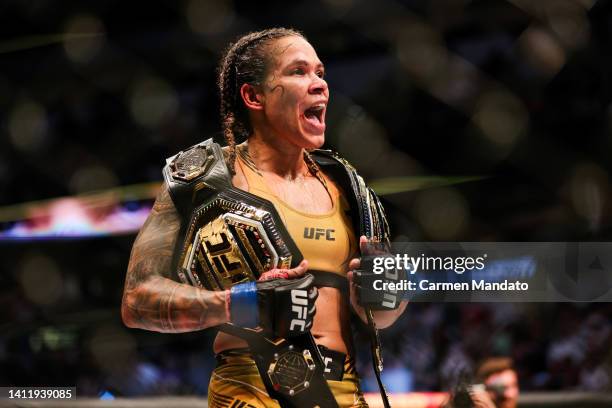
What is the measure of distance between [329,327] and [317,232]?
15cm

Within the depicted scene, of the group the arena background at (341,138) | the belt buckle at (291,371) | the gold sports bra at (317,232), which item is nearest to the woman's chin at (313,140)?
the gold sports bra at (317,232)

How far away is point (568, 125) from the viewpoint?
7.83 feet

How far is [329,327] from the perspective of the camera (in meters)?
1.39

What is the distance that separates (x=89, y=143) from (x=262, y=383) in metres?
1.14

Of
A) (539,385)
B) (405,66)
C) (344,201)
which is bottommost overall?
(539,385)

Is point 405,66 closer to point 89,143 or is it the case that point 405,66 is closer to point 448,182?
point 448,182

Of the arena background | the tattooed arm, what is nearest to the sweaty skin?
the tattooed arm

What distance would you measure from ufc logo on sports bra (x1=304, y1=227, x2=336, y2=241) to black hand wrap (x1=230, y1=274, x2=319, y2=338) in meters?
0.13

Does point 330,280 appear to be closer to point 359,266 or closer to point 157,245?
point 359,266

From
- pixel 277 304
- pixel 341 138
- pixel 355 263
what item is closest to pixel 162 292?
pixel 277 304

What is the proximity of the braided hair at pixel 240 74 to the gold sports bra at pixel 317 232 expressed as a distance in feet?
0.16

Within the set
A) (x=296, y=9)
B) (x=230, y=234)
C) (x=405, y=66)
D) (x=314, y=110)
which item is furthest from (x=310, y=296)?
(x=405, y=66)

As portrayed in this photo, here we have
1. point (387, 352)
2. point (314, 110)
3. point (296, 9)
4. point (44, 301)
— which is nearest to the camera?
point (314, 110)

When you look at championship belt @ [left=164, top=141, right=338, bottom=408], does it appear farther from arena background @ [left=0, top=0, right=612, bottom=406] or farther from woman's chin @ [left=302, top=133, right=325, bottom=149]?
arena background @ [left=0, top=0, right=612, bottom=406]
